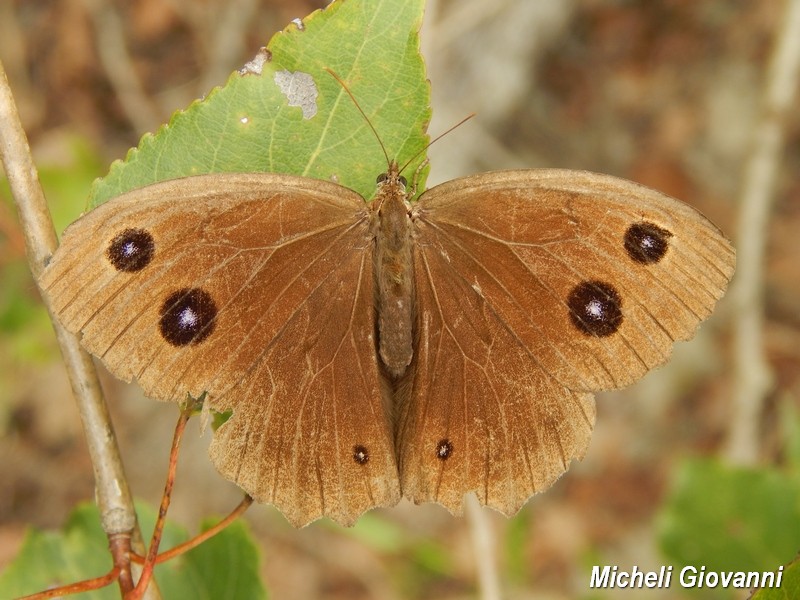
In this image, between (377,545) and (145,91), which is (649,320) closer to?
(377,545)

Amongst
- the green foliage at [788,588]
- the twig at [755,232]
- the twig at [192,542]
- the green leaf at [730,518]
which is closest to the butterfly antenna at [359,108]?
the twig at [192,542]

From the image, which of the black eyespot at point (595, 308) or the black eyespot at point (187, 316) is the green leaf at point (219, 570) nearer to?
the black eyespot at point (187, 316)

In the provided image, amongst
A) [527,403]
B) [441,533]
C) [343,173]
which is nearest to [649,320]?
[527,403]

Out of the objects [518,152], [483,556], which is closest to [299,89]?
[483,556]

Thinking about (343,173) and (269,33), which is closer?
(343,173)

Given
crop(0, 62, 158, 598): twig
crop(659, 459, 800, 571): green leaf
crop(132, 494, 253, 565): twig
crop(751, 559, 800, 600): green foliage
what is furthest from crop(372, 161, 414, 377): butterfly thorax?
crop(659, 459, 800, 571): green leaf
